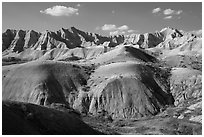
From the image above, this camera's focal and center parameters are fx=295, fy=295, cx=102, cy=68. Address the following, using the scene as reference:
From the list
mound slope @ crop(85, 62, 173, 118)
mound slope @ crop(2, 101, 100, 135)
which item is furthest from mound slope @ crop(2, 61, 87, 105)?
mound slope @ crop(2, 101, 100, 135)

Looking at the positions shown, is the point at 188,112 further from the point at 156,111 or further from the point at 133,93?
the point at 133,93

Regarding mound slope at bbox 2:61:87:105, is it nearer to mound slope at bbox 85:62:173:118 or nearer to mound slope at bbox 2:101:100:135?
mound slope at bbox 85:62:173:118

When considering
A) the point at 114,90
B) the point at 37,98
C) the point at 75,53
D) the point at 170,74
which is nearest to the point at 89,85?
the point at 114,90

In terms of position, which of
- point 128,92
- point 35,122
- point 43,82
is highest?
point 43,82

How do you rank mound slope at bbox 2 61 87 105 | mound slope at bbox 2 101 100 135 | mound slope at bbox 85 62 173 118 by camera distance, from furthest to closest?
mound slope at bbox 2 61 87 105 → mound slope at bbox 85 62 173 118 → mound slope at bbox 2 101 100 135

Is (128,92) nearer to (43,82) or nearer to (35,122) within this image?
(43,82)

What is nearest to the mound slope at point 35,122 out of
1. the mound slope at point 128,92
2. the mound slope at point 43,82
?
the mound slope at point 128,92

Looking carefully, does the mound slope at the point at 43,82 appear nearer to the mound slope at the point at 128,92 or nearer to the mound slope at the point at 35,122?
the mound slope at the point at 128,92

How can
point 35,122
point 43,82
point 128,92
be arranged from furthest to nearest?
point 43,82
point 128,92
point 35,122

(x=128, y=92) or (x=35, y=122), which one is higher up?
(x=35, y=122)

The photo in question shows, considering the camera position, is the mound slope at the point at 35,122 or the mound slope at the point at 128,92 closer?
the mound slope at the point at 35,122

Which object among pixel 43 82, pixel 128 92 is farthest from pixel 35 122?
pixel 43 82
